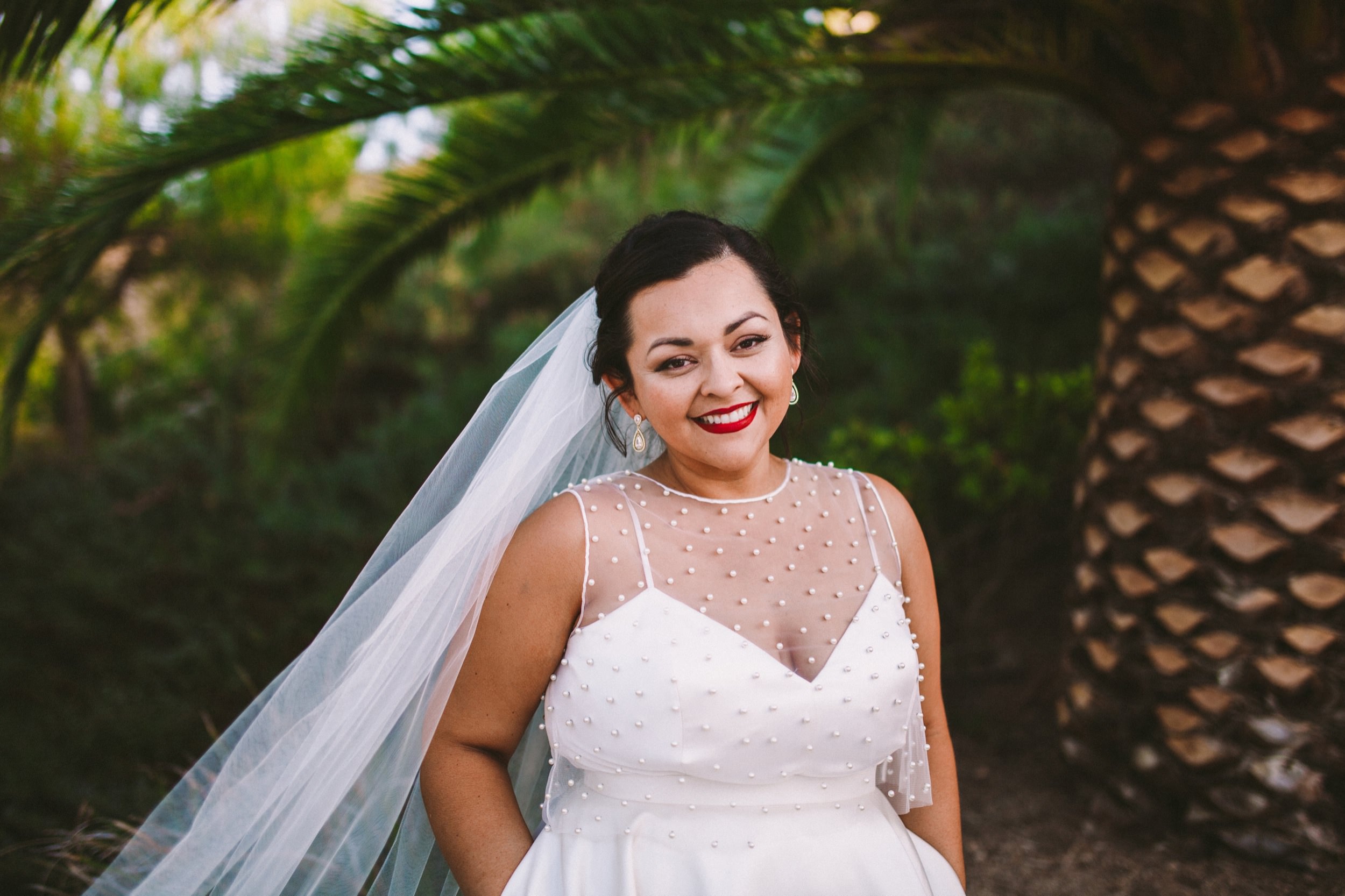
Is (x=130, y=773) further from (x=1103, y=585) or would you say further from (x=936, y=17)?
(x=936, y=17)

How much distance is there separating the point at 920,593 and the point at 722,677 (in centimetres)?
55

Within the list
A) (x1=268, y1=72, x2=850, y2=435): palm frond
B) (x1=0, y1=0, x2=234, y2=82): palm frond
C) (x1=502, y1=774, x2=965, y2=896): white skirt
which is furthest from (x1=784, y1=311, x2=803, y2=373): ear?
(x1=0, y1=0, x2=234, y2=82): palm frond

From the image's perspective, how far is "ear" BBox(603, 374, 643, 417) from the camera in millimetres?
1908

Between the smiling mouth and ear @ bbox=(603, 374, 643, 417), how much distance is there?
172mm

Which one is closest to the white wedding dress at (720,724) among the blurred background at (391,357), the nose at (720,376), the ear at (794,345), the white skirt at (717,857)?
the white skirt at (717,857)

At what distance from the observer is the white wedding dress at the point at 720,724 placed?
1.66 m

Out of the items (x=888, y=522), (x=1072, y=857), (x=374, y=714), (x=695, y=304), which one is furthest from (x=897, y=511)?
(x=1072, y=857)

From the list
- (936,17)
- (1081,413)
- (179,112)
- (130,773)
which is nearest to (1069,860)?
(1081,413)

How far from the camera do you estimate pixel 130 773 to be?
335 cm

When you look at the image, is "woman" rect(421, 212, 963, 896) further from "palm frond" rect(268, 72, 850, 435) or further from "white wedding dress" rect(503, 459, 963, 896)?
"palm frond" rect(268, 72, 850, 435)

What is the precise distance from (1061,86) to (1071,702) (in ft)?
6.41

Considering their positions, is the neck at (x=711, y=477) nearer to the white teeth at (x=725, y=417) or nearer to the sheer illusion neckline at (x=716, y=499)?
the sheer illusion neckline at (x=716, y=499)

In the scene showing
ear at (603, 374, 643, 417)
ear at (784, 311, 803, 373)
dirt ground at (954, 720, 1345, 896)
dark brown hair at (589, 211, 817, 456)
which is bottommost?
dirt ground at (954, 720, 1345, 896)

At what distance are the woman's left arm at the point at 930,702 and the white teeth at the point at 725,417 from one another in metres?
0.42
